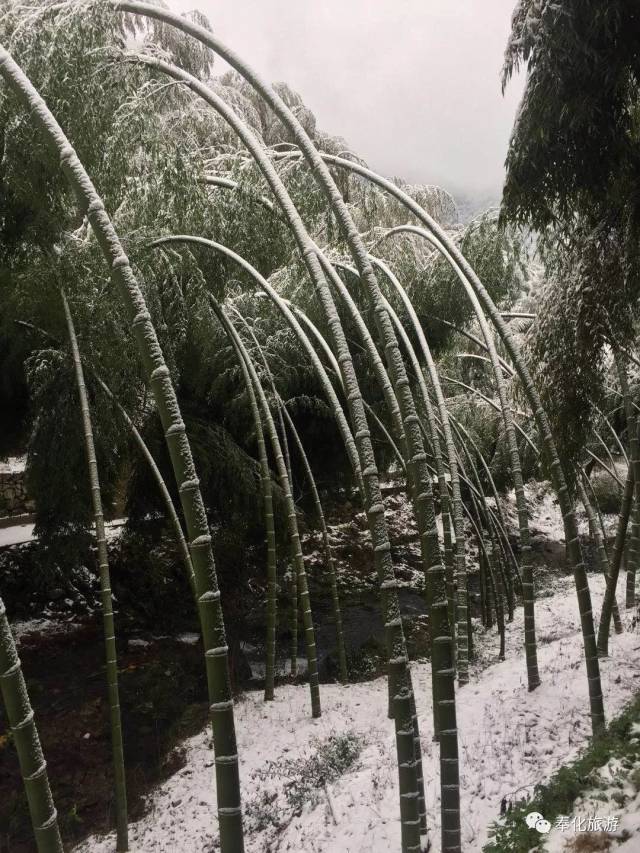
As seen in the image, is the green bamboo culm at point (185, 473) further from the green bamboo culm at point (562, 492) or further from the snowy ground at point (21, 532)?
the snowy ground at point (21, 532)

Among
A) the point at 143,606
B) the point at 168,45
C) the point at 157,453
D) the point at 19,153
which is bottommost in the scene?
the point at 143,606

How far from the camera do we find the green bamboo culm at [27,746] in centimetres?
161

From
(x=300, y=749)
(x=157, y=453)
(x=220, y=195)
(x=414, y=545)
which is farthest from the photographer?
(x=414, y=545)

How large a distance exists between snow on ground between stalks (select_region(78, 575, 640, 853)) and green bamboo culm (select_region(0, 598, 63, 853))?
2.32 m

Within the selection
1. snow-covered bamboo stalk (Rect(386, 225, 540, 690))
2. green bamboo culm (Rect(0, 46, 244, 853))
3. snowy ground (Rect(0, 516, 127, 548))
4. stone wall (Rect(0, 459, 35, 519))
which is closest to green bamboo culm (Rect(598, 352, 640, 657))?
snow-covered bamboo stalk (Rect(386, 225, 540, 690))

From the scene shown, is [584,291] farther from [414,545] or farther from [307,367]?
[414,545]

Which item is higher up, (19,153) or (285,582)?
(19,153)

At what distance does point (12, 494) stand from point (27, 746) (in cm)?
1146

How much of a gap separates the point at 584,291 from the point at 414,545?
10.8 metres

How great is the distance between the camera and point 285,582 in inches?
425

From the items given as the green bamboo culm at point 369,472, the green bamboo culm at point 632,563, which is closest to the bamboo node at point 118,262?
the green bamboo culm at point 369,472

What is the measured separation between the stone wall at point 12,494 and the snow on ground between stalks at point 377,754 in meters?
7.05

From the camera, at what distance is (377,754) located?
484 centimetres

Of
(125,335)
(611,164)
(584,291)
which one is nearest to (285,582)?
(125,335)
